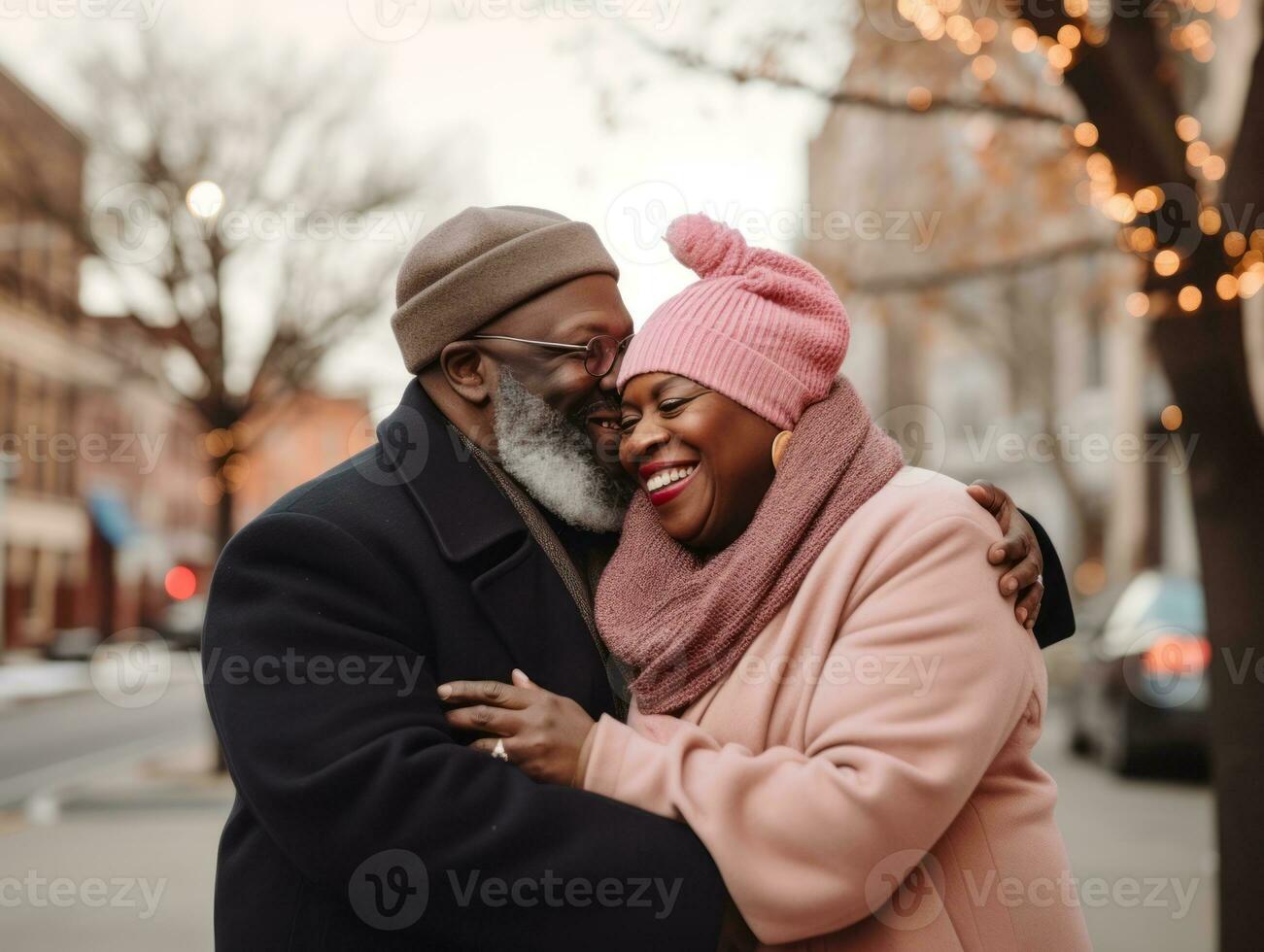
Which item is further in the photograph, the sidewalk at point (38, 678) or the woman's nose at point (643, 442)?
the sidewalk at point (38, 678)

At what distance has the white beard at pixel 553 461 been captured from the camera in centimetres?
288

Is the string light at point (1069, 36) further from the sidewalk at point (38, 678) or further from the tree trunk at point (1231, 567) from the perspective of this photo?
the sidewalk at point (38, 678)

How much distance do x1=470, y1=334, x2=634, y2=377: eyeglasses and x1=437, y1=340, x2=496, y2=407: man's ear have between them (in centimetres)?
4

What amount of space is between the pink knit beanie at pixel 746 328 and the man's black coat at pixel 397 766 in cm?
53

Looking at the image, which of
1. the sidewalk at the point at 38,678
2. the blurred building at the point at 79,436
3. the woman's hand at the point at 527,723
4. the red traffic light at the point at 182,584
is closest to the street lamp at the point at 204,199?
the blurred building at the point at 79,436

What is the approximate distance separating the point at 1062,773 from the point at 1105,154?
8692mm

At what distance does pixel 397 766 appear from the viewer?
2.25 meters

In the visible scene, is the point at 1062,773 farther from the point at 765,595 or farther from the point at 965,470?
the point at 965,470

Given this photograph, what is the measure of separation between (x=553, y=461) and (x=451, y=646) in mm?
508

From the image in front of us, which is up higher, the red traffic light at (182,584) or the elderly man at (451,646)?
the elderly man at (451,646)

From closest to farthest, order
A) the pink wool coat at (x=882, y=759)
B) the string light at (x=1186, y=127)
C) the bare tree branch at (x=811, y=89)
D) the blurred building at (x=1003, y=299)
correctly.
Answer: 1. the pink wool coat at (x=882, y=759)
2. the string light at (x=1186, y=127)
3. the bare tree branch at (x=811, y=89)
4. the blurred building at (x=1003, y=299)

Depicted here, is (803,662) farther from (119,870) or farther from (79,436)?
(79,436)

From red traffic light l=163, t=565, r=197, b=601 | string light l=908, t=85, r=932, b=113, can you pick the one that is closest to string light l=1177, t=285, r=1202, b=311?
string light l=908, t=85, r=932, b=113

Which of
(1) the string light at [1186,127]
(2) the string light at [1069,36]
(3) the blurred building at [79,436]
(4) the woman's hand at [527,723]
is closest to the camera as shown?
(4) the woman's hand at [527,723]
